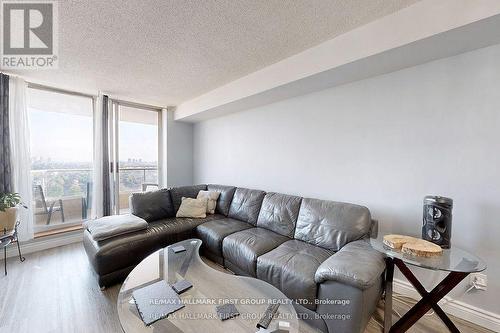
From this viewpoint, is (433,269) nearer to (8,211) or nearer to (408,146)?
(408,146)

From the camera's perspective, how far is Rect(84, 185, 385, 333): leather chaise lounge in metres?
1.33

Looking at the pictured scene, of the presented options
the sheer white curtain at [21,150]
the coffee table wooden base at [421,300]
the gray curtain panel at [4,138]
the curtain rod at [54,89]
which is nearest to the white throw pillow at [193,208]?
the sheer white curtain at [21,150]

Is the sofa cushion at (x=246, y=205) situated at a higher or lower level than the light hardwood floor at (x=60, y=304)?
higher

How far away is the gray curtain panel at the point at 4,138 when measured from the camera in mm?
→ 2512

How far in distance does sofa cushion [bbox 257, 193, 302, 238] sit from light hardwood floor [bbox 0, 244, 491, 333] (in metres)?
1.03

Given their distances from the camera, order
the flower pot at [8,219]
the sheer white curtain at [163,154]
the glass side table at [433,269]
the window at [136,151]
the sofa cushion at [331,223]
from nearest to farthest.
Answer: the glass side table at [433,269], the sofa cushion at [331,223], the flower pot at [8,219], the window at [136,151], the sheer white curtain at [163,154]

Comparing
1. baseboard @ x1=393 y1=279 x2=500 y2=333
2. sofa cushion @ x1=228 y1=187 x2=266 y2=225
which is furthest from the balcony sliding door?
baseboard @ x1=393 y1=279 x2=500 y2=333

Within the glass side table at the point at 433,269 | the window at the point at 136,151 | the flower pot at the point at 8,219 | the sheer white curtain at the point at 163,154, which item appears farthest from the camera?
the sheer white curtain at the point at 163,154

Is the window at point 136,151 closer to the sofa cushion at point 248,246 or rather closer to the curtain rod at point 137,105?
the curtain rod at point 137,105

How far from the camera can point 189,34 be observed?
1.76 m

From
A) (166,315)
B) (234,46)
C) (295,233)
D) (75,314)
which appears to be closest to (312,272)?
(295,233)

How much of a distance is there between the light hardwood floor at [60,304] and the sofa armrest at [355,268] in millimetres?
554

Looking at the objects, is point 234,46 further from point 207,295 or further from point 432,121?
point 207,295

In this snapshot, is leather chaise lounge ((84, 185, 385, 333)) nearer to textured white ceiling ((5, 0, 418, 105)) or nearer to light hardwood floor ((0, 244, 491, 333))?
light hardwood floor ((0, 244, 491, 333))
